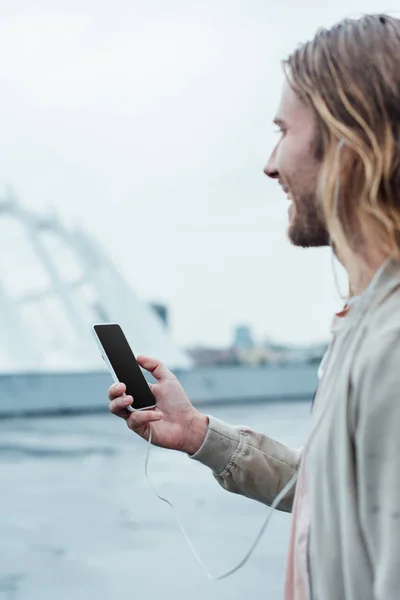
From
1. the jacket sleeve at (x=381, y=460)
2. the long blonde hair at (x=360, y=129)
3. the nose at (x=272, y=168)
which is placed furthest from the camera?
the nose at (x=272, y=168)

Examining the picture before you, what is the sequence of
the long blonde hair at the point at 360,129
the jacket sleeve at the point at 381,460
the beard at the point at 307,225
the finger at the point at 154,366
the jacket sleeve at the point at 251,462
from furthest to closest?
the finger at the point at 154,366 < the jacket sleeve at the point at 251,462 < the beard at the point at 307,225 < the long blonde hair at the point at 360,129 < the jacket sleeve at the point at 381,460

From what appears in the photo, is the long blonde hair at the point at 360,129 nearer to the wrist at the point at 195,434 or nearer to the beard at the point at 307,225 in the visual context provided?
the beard at the point at 307,225

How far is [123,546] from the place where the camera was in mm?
4520

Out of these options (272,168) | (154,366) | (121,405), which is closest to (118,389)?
(121,405)

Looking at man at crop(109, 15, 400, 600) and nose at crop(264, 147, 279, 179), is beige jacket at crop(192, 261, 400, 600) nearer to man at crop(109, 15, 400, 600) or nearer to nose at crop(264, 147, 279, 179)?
man at crop(109, 15, 400, 600)

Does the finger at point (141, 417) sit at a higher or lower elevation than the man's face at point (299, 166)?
lower

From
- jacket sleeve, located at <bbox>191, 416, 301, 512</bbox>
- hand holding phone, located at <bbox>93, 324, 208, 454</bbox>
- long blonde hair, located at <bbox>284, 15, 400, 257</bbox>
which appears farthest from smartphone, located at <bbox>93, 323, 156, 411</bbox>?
long blonde hair, located at <bbox>284, 15, 400, 257</bbox>

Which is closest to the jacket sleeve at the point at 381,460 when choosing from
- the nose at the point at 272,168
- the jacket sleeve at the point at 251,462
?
the nose at the point at 272,168

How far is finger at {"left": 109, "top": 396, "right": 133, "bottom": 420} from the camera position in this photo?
1444 millimetres

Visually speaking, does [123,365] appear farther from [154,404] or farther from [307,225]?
[307,225]

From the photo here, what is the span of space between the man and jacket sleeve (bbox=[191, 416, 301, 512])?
36cm

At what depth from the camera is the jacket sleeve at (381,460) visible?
853mm

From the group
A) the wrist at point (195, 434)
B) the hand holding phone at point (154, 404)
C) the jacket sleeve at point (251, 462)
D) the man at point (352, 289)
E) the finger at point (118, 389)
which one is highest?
the man at point (352, 289)

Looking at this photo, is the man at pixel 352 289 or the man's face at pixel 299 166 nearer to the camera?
the man at pixel 352 289
